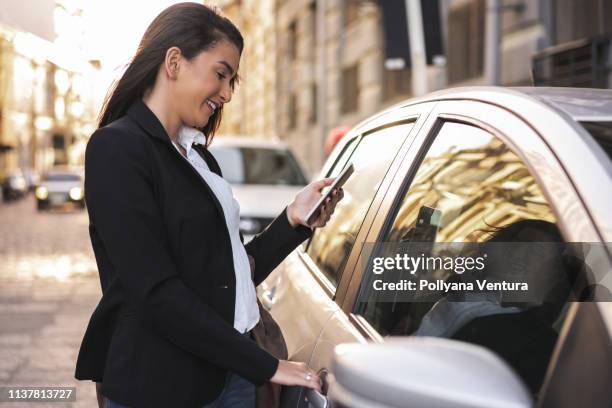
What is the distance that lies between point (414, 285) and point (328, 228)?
37.0 inches

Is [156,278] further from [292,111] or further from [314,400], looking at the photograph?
[292,111]

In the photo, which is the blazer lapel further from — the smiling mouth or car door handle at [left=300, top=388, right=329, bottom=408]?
car door handle at [left=300, top=388, right=329, bottom=408]

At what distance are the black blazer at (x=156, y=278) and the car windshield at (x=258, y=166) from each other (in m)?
7.78

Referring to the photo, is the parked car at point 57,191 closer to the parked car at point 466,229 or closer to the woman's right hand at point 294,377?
the parked car at point 466,229

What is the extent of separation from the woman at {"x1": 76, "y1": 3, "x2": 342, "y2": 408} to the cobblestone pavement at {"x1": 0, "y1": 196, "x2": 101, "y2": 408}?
307 cm

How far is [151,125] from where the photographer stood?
6.36 ft

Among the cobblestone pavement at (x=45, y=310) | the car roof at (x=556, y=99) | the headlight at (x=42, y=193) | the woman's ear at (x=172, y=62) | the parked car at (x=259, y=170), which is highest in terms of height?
the woman's ear at (x=172, y=62)

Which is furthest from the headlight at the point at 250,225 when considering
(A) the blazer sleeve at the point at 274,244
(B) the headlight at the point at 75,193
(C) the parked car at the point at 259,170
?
(B) the headlight at the point at 75,193

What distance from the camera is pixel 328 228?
2.82 meters

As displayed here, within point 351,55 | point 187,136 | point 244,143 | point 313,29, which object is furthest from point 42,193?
point 187,136

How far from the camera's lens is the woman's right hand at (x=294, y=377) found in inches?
71.9

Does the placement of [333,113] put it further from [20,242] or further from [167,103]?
[167,103]

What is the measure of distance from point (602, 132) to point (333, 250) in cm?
127

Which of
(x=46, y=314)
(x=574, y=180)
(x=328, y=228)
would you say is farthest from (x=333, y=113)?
(x=574, y=180)
